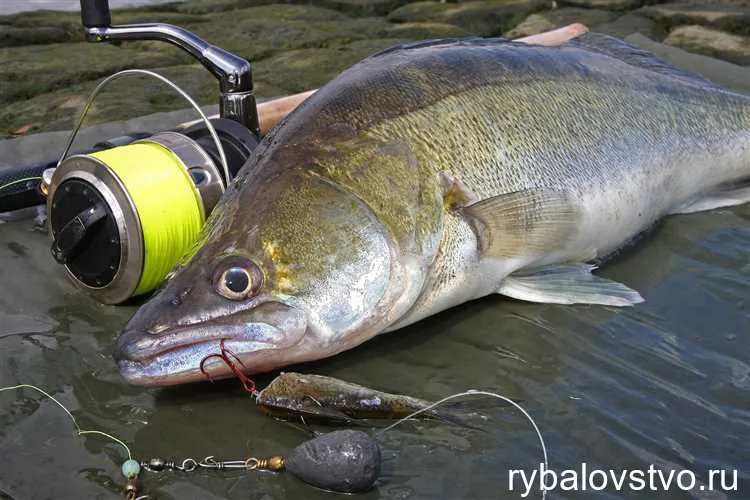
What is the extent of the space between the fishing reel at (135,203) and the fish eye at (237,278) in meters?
0.58

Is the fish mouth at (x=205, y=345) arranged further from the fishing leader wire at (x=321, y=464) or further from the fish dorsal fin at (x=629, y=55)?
the fish dorsal fin at (x=629, y=55)

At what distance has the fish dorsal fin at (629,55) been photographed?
4102 mm

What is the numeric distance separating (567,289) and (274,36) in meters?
6.41

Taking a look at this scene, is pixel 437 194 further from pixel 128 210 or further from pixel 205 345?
pixel 128 210

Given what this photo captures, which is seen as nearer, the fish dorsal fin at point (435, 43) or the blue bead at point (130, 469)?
the blue bead at point (130, 469)

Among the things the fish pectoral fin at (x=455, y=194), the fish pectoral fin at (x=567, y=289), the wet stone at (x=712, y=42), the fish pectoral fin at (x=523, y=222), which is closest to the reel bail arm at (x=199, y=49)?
the fish pectoral fin at (x=455, y=194)

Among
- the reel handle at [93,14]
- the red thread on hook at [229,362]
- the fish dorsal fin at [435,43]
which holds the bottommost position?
the red thread on hook at [229,362]

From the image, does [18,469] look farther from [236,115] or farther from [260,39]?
[260,39]

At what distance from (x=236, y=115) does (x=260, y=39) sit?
17.9ft

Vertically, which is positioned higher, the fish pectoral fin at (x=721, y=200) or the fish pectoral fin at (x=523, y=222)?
the fish pectoral fin at (x=523, y=222)

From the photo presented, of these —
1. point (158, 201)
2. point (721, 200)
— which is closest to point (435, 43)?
point (158, 201)

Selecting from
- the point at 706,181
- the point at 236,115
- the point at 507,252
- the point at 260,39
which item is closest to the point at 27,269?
the point at 236,115

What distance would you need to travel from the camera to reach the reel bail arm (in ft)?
11.8

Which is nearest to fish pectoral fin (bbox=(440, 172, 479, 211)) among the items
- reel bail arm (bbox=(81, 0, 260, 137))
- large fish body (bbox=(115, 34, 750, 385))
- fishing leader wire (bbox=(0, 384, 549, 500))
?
large fish body (bbox=(115, 34, 750, 385))
